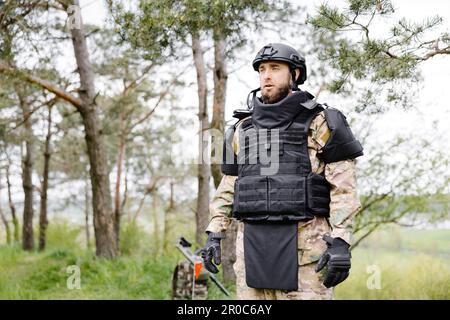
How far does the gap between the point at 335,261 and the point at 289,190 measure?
0.46 meters

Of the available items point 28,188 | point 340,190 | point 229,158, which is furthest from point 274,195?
point 28,188

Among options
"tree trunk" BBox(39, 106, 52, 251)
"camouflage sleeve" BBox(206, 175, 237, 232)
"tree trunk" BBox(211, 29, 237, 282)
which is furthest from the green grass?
"camouflage sleeve" BBox(206, 175, 237, 232)

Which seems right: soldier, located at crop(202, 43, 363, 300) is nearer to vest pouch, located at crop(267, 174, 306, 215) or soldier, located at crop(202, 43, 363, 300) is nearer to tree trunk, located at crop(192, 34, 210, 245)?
vest pouch, located at crop(267, 174, 306, 215)

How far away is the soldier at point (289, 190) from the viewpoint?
267 centimetres

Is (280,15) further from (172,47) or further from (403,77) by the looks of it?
(403,77)

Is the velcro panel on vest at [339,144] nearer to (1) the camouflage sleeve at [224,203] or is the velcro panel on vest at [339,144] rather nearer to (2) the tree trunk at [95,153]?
(1) the camouflage sleeve at [224,203]

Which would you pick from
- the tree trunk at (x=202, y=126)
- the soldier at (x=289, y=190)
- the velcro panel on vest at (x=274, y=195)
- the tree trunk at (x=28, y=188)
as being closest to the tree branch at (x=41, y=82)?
the tree trunk at (x=202, y=126)

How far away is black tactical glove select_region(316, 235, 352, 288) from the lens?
8.06ft

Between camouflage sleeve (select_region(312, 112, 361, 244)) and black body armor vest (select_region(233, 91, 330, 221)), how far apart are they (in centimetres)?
6

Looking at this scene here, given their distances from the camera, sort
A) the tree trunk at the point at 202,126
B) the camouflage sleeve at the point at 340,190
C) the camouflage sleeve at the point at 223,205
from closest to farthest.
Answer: the camouflage sleeve at the point at 340,190 < the camouflage sleeve at the point at 223,205 < the tree trunk at the point at 202,126

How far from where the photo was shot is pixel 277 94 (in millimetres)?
2836

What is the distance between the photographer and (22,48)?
281 inches

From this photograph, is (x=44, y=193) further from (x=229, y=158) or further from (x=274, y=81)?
(x=274, y=81)
